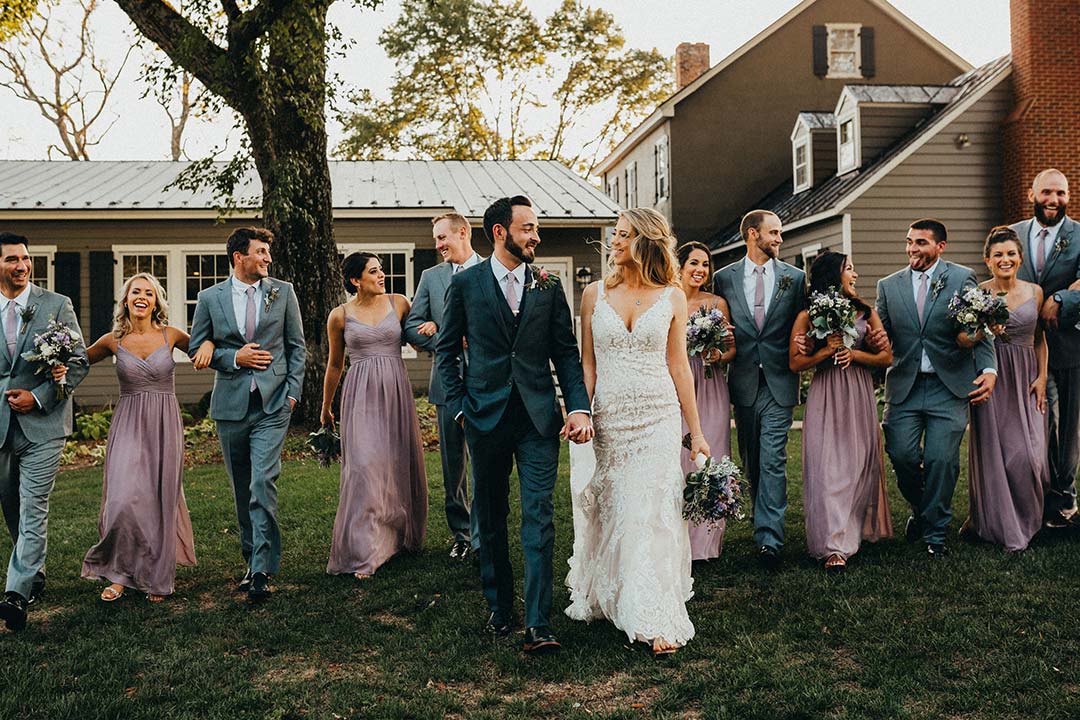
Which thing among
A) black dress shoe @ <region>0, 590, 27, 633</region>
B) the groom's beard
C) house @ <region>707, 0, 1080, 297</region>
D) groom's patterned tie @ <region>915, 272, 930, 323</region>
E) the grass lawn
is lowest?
the grass lawn

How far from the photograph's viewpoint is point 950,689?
4.32 m

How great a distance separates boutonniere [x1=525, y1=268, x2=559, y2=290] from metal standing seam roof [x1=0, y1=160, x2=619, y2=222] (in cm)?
1448

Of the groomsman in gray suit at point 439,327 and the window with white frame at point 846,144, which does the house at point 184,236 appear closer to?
the window with white frame at point 846,144

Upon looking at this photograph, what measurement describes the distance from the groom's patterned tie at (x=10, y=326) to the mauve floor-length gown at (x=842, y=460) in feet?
17.1

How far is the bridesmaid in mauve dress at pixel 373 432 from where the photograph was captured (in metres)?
6.88

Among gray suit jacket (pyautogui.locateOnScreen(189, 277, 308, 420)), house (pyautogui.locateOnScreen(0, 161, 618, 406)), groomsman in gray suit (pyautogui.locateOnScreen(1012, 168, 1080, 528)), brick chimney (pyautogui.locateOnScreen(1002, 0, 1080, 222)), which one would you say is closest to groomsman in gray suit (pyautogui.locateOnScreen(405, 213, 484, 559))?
gray suit jacket (pyautogui.locateOnScreen(189, 277, 308, 420))

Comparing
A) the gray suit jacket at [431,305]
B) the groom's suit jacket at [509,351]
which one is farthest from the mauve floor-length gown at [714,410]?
the groom's suit jacket at [509,351]

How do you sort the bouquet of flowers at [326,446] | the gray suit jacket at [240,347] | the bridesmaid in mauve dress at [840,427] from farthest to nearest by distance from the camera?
1. the bouquet of flowers at [326,446]
2. the bridesmaid in mauve dress at [840,427]
3. the gray suit jacket at [240,347]

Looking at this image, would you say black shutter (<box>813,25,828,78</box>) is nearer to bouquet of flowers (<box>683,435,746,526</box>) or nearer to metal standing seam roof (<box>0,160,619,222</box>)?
metal standing seam roof (<box>0,160,619,222</box>)

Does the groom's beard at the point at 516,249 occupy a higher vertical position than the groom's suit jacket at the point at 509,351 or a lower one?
higher

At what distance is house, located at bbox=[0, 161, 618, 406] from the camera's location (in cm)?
1969

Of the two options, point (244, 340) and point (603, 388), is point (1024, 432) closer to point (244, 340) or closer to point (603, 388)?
point (603, 388)

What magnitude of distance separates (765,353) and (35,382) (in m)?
4.78

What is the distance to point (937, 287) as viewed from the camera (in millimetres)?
6801
